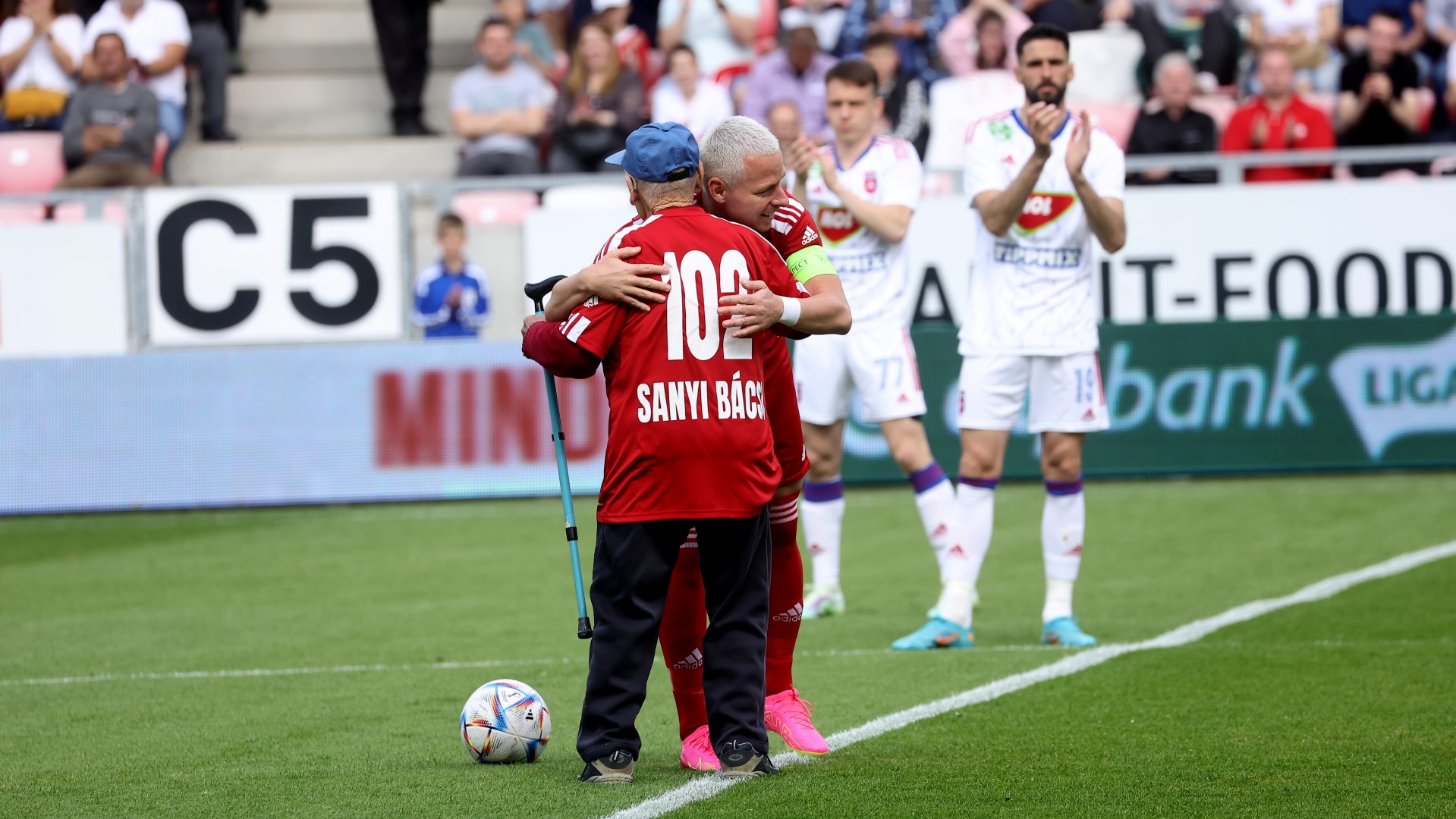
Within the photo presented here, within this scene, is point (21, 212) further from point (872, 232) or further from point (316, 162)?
point (872, 232)

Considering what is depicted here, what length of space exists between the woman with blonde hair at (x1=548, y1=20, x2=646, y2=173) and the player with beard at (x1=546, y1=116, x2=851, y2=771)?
11234mm

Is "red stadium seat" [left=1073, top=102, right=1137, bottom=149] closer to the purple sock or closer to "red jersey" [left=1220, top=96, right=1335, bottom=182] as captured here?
"red jersey" [left=1220, top=96, right=1335, bottom=182]

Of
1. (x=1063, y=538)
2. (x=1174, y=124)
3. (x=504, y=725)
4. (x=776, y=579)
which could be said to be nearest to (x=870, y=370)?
(x=1063, y=538)

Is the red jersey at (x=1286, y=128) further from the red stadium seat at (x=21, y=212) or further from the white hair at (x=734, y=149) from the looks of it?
the white hair at (x=734, y=149)

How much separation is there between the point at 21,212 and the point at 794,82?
6.62m

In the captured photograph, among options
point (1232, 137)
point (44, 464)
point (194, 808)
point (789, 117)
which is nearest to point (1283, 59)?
point (1232, 137)

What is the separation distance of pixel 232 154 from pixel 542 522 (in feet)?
24.2

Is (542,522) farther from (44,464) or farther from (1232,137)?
(1232,137)

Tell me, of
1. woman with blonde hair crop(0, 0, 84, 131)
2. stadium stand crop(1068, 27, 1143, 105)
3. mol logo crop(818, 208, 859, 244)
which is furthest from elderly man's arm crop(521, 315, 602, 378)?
woman with blonde hair crop(0, 0, 84, 131)

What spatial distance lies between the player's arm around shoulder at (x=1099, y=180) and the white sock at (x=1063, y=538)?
105 cm

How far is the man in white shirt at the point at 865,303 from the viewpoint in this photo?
332 inches

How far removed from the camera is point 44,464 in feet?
46.6

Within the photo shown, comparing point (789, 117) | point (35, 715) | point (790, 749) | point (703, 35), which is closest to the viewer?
point (790, 749)

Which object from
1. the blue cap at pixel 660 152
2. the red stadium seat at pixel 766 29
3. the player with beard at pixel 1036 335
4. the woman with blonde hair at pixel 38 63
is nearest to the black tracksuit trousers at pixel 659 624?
the blue cap at pixel 660 152
